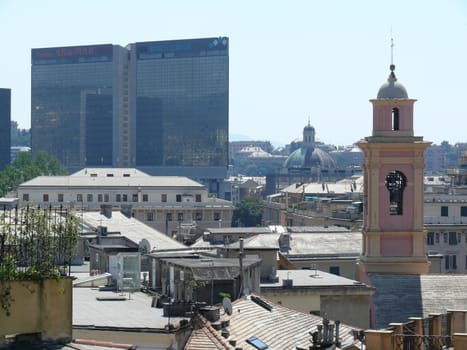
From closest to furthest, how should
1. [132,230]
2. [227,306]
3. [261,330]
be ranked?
[261,330] → [227,306] → [132,230]

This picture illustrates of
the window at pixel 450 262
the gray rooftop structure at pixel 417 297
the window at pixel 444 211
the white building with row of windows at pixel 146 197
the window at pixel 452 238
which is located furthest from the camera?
the white building with row of windows at pixel 146 197

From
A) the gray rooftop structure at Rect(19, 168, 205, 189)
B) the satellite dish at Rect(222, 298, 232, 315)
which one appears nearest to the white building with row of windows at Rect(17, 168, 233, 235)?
the gray rooftop structure at Rect(19, 168, 205, 189)

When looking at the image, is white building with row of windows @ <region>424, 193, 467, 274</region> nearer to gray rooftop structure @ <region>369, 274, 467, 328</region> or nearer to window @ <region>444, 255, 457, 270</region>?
window @ <region>444, 255, 457, 270</region>

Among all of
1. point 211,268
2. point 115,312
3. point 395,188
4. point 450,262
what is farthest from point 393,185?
point 450,262

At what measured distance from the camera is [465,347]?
24875mm

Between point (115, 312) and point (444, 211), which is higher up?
point (444, 211)

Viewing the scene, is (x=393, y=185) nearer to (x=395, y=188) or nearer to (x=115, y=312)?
(x=395, y=188)

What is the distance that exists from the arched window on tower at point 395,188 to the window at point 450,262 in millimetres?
46473

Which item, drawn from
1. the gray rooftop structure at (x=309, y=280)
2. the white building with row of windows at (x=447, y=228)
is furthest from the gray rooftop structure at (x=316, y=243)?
the gray rooftop structure at (x=309, y=280)

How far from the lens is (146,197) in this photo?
160750mm

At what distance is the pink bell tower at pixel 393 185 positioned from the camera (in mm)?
62938

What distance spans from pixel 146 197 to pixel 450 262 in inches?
2113

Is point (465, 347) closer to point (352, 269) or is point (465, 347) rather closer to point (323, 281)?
point (323, 281)

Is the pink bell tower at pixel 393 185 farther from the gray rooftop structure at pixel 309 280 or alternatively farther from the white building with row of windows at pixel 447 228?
the white building with row of windows at pixel 447 228
